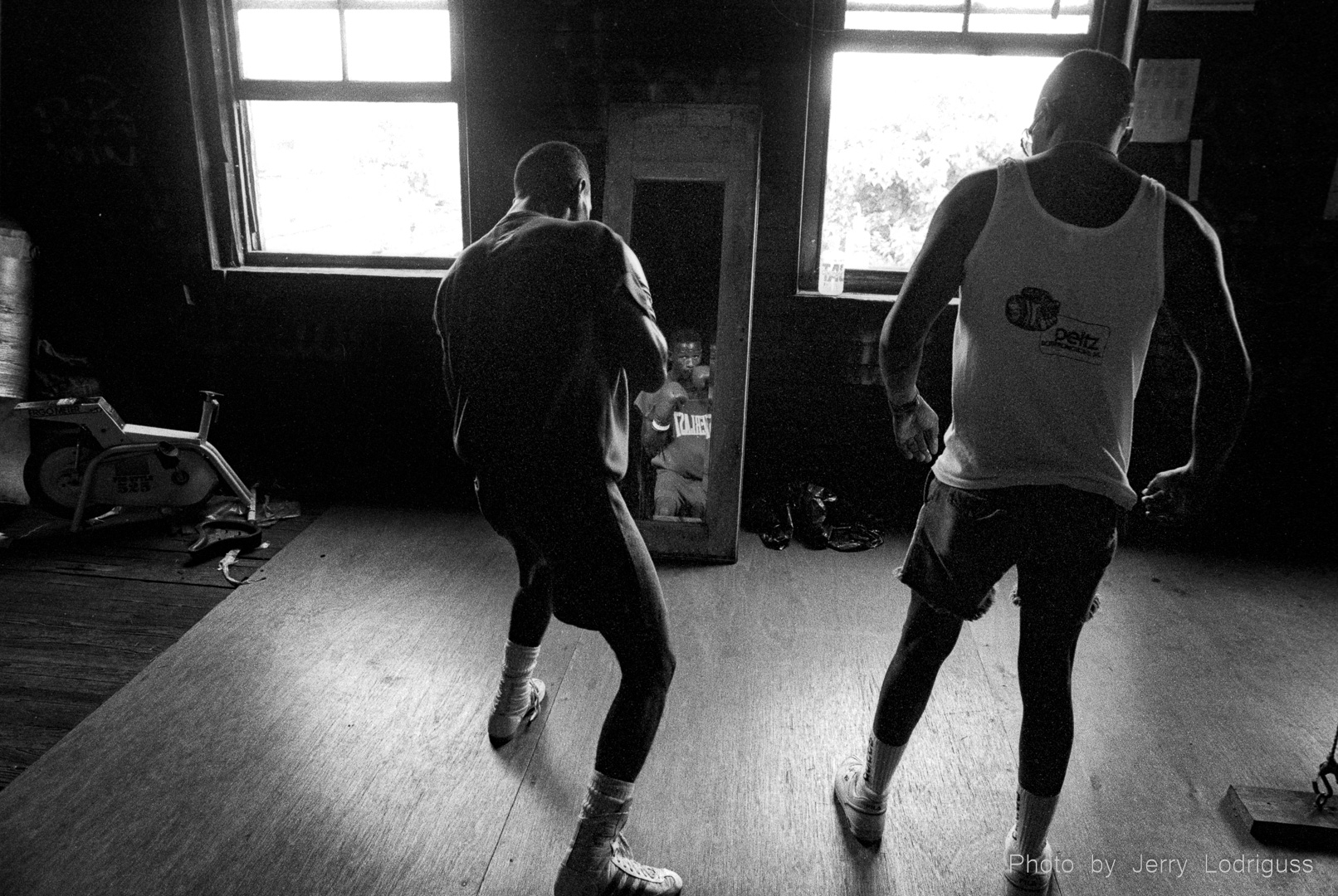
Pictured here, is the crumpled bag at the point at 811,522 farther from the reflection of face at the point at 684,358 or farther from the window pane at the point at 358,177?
the window pane at the point at 358,177

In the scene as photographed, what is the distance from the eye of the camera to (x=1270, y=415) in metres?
3.82

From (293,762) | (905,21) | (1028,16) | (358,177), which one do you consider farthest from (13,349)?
(1028,16)

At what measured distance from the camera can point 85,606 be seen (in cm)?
312

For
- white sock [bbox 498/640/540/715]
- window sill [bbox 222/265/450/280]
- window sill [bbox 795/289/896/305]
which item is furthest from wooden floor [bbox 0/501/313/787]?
window sill [bbox 795/289/896/305]

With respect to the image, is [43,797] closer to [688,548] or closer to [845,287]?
[688,548]

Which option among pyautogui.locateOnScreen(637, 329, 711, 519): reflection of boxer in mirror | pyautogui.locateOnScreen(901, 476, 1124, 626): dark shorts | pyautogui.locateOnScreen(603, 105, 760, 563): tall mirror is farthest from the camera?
pyautogui.locateOnScreen(637, 329, 711, 519): reflection of boxer in mirror

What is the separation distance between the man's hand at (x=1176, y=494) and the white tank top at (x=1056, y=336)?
182mm

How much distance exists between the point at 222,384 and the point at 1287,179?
502 centimetres

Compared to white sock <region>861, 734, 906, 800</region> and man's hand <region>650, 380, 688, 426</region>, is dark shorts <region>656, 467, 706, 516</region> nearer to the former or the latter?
man's hand <region>650, 380, 688, 426</region>

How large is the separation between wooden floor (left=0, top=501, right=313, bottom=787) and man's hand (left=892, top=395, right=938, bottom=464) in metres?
2.43

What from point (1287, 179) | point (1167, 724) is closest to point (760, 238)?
point (1287, 179)

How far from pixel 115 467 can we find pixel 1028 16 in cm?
444

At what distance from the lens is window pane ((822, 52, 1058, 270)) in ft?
12.1

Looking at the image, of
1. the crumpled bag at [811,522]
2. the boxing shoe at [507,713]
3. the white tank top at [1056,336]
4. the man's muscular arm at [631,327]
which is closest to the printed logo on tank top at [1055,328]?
the white tank top at [1056,336]
